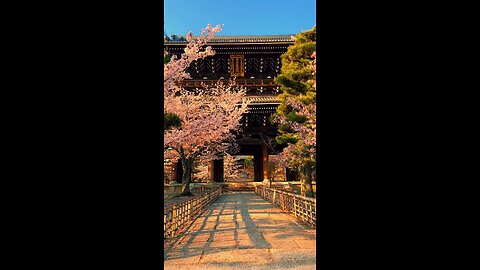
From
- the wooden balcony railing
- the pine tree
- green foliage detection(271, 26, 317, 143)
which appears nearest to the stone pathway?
the pine tree

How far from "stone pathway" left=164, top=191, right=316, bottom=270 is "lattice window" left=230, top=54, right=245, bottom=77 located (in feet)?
47.7

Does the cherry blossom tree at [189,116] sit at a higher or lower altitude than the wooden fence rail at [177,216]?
higher

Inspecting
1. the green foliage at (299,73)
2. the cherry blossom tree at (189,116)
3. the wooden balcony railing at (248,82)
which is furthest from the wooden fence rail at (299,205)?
the wooden balcony railing at (248,82)

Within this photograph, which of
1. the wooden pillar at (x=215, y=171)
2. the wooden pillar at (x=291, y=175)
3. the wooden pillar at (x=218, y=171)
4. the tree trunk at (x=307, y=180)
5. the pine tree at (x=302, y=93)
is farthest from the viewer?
the wooden pillar at (x=291, y=175)

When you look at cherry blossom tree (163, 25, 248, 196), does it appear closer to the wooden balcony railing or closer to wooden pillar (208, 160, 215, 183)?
the wooden balcony railing

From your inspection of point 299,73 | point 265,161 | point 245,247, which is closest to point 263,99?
point 265,161

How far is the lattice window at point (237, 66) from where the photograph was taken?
21531 mm

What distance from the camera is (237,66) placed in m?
21.6

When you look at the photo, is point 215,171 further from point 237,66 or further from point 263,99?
point 237,66

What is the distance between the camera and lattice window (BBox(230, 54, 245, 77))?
70.6 feet

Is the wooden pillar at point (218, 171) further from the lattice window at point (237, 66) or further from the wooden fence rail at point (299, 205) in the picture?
the wooden fence rail at point (299, 205)
